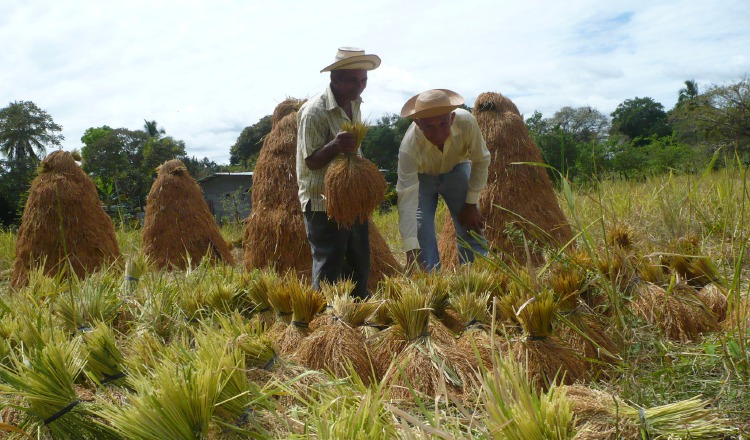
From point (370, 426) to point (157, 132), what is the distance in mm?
51317

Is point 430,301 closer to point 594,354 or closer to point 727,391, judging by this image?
point 594,354

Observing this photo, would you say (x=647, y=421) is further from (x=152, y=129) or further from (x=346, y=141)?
(x=152, y=129)

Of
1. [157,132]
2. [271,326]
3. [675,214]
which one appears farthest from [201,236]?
[157,132]

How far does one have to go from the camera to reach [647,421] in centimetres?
111

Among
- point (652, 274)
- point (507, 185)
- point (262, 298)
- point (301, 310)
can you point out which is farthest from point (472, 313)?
point (507, 185)

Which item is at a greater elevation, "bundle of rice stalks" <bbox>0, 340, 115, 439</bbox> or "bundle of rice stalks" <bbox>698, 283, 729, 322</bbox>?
"bundle of rice stalks" <bbox>0, 340, 115, 439</bbox>

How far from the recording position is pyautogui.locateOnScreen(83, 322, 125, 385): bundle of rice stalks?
156cm

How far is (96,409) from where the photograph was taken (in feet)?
4.63

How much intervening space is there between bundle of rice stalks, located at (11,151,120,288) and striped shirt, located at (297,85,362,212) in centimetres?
295

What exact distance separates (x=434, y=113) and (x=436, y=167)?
0.63m

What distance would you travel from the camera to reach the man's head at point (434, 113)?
326cm

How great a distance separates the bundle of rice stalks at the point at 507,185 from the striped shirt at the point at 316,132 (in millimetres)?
1556

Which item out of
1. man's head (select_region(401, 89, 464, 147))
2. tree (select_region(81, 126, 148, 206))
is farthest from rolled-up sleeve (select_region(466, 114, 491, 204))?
tree (select_region(81, 126, 148, 206))

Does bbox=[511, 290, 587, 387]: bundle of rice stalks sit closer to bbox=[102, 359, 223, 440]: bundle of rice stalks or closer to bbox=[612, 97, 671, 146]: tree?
bbox=[102, 359, 223, 440]: bundle of rice stalks
